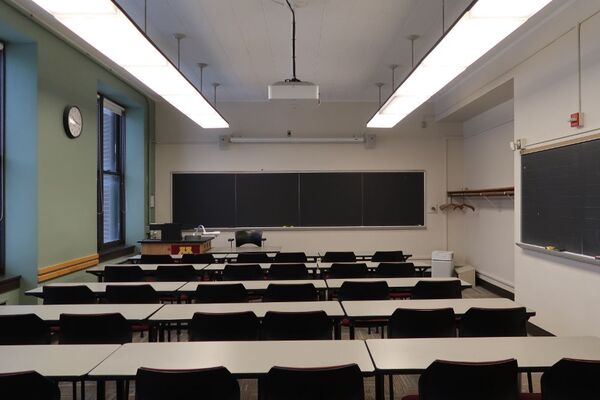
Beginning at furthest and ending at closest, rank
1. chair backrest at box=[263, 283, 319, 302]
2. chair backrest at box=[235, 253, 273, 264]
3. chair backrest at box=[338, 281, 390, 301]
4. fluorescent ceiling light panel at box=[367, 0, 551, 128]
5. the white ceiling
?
chair backrest at box=[235, 253, 273, 264] → the white ceiling → chair backrest at box=[338, 281, 390, 301] → chair backrest at box=[263, 283, 319, 302] → fluorescent ceiling light panel at box=[367, 0, 551, 128]

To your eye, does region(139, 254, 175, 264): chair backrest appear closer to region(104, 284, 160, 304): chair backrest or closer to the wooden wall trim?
the wooden wall trim

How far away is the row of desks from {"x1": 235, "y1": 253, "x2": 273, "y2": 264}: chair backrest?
312 centimetres

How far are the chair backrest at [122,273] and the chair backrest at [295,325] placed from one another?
7.59 ft

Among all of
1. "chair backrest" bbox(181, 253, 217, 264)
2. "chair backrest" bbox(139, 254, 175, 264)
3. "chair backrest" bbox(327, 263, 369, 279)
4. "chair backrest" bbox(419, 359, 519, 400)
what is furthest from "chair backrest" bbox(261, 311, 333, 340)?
"chair backrest" bbox(139, 254, 175, 264)

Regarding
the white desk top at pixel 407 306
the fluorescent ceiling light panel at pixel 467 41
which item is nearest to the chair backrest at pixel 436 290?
the white desk top at pixel 407 306

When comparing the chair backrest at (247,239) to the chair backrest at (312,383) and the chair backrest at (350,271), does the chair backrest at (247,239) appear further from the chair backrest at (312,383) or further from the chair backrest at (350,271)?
the chair backrest at (312,383)

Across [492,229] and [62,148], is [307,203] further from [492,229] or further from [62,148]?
[62,148]

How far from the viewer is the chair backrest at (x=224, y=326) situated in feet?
8.01

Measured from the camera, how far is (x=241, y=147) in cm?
753

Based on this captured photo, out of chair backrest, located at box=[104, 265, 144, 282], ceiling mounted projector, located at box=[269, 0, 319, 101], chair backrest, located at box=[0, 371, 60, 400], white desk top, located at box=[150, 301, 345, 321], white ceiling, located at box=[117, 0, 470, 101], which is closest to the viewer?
chair backrest, located at box=[0, 371, 60, 400]

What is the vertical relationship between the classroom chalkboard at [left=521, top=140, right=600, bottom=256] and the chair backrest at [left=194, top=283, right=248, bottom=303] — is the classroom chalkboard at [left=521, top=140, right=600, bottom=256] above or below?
above

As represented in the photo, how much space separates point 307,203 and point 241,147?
1.60 m

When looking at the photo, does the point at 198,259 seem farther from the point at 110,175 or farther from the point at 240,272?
the point at 110,175

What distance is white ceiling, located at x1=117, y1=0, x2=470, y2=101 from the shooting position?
3922mm
